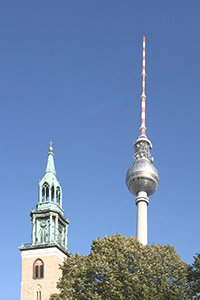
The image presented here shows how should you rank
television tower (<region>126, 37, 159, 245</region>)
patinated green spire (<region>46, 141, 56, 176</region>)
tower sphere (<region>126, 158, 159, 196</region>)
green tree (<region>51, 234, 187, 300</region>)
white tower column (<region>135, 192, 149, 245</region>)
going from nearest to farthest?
green tree (<region>51, 234, 187, 300</region>) → patinated green spire (<region>46, 141, 56, 176</region>) → white tower column (<region>135, 192, 149, 245</region>) → television tower (<region>126, 37, 159, 245</region>) → tower sphere (<region>126, 158, 159, 196</region>)

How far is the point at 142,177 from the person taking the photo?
136 metres

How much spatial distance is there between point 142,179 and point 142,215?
8666 millimetres

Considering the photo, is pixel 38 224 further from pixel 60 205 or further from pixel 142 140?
pixel 142 140

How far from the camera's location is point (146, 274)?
61156mm

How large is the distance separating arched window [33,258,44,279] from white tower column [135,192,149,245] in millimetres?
35254

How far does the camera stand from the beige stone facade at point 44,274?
100 metres

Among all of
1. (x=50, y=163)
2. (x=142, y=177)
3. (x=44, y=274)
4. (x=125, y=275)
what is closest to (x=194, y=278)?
(x=125, y=275)

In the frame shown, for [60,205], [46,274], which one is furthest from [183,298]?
[60,205]

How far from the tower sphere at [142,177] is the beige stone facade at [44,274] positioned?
1474 inches

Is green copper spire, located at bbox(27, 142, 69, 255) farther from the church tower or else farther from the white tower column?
the white tower column

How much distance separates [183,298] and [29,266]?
47865mm

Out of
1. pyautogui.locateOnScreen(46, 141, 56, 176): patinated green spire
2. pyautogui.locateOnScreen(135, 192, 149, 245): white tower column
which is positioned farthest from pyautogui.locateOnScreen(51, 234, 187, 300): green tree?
pyautogui.locateOnScreen(135, 192, 149, 245): white tower column

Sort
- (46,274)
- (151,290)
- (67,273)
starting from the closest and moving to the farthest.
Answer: (151,290) → (67,273) → (46,274)

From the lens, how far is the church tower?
100750mm
